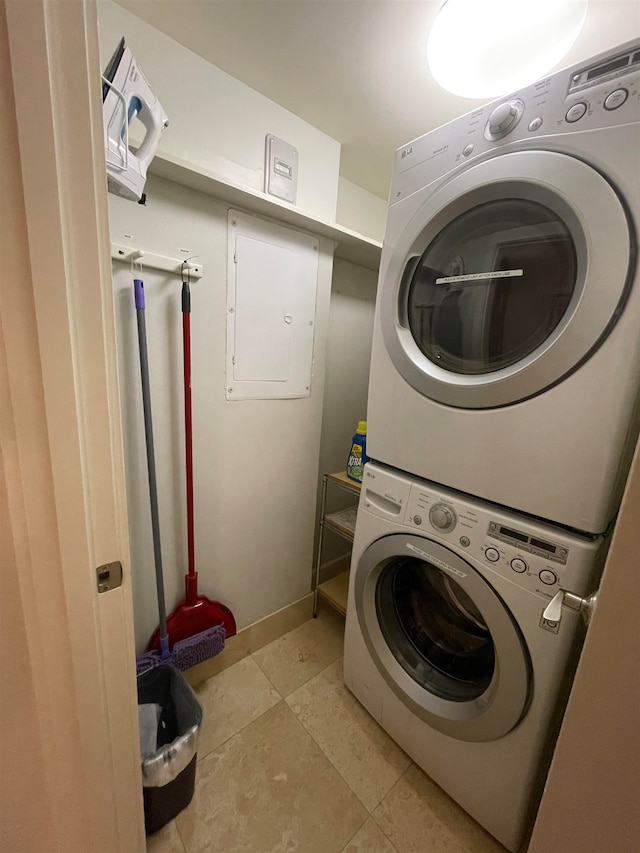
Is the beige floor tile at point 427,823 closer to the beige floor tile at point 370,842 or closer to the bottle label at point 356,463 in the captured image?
the beige floor tile at point 370,842

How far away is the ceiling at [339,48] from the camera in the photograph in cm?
83

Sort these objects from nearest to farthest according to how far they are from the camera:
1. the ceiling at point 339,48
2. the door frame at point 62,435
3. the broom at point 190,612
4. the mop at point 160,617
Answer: the door frame at point 62,435 < the ceiling at point 339,48 < the mop at point 160,617 < the broom at point 190,612

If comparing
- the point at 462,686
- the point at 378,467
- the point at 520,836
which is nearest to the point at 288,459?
the point at 378,467

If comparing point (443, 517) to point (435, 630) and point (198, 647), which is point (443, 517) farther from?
point (198, 647)

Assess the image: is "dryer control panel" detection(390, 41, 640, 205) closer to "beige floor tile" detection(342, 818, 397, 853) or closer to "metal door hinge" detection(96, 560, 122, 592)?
"metal door hinge" detection(96, 560, 122, 592)

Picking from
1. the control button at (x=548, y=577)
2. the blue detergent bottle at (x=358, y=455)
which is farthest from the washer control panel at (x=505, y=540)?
the blue detergent bottle at (x=358, y=455)

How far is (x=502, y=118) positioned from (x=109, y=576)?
47.5 inches

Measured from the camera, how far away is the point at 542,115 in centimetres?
68

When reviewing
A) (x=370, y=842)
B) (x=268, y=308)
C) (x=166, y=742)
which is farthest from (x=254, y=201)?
(x=370, y=842)

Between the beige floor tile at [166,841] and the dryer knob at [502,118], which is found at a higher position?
the dryer knob at [502,118]

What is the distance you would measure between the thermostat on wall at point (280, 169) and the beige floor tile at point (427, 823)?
204cm

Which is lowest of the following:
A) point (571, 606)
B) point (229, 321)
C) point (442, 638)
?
point (442, 638)

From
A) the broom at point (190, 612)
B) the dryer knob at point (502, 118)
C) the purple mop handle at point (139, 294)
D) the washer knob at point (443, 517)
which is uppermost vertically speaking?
the dryer knob at point (502, 118)

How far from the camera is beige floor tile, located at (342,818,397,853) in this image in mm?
896
